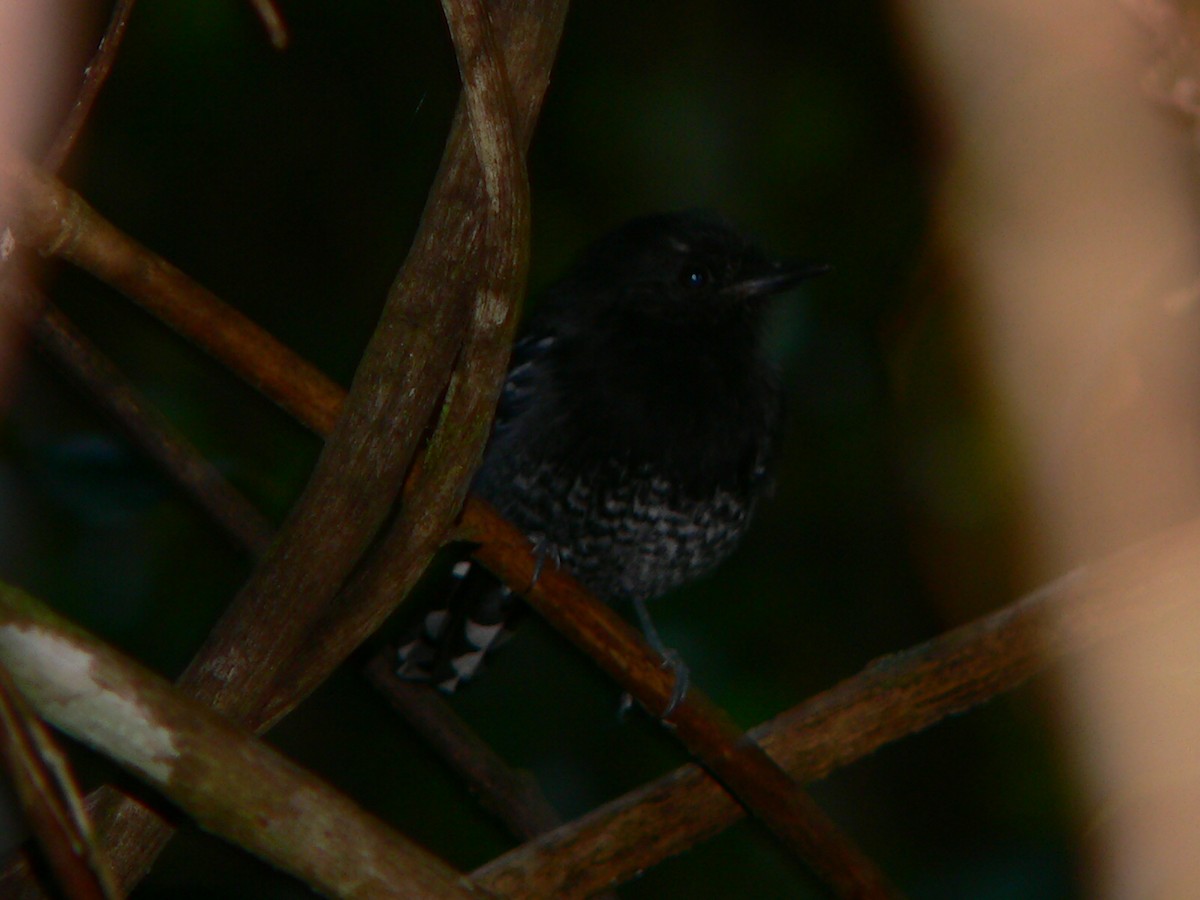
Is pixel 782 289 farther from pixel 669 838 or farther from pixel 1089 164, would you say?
pixel 669 838

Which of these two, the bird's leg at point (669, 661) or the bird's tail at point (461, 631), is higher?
the bird's leg at point (669, 661)

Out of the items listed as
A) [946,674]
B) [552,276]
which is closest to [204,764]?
[946,674]

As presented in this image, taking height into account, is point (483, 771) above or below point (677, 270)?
below

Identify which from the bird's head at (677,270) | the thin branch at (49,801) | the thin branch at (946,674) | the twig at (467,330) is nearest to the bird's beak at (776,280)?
the bird's head at (677,270)

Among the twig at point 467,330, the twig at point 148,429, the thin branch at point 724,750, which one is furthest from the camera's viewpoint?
the twig at point 148,429

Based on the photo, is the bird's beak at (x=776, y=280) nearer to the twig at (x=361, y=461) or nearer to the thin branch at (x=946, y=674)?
the thin branch at (x=946, y=674)

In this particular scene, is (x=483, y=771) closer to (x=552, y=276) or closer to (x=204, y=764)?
(x=552, y=276)

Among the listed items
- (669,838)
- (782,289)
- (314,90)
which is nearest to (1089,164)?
(782,289)

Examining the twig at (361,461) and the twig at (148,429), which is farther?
the twig at (148,429)
